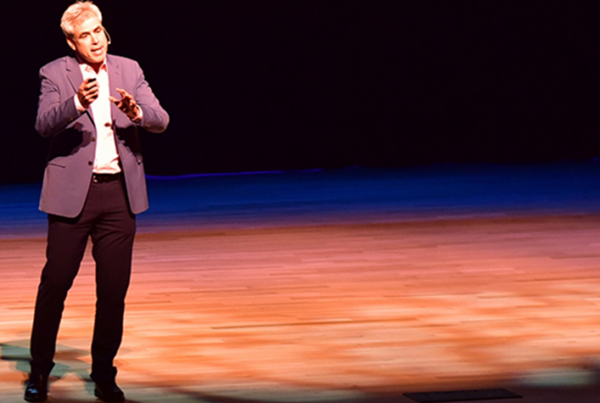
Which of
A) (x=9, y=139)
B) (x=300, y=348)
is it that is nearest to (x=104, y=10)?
(x=9, y=139)

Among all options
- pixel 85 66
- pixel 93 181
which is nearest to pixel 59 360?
pixel 93 181

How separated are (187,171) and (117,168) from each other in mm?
7644

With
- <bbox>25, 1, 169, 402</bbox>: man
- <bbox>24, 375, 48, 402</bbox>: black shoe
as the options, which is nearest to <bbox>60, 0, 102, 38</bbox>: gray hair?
<bbox>25, 1, 169, 402</bbox>: man

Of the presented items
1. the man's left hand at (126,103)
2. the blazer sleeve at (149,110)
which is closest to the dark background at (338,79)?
the blazer sleeve at (149,110)

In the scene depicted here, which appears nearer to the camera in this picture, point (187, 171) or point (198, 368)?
point (198, 368)

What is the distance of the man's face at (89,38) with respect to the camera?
9.75 ft

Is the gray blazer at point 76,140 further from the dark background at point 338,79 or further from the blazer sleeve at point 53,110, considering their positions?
the dark background at point 338,79

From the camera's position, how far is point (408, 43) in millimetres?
11297

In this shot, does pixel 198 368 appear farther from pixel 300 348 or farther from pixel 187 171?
pixel 187 171

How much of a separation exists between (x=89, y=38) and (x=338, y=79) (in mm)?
8180

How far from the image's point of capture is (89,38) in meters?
3.01

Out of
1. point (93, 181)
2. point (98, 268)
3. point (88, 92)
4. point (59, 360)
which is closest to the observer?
point (88, 92)

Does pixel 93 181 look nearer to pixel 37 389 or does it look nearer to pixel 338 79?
pixel 37 389

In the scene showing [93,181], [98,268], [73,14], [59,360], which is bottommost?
[59,360]
